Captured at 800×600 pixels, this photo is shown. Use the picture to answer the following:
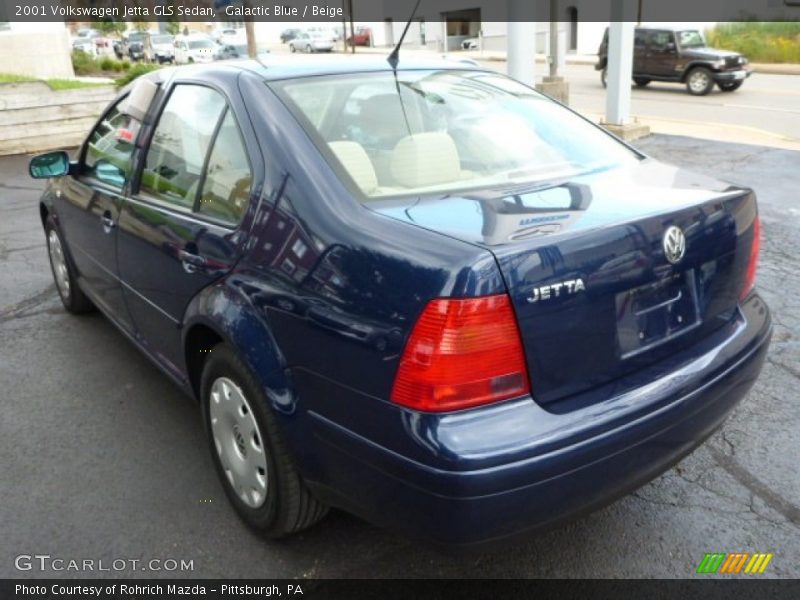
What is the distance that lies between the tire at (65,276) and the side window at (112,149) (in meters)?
0.81

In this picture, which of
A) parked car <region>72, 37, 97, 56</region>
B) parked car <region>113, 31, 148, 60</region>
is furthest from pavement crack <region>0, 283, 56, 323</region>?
parked car <region>113, 31, 148, 60</region>

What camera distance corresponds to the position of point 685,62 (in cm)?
1980

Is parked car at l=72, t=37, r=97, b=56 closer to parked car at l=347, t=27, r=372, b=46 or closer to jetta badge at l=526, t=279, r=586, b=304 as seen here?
jetta badge at l=526, t=279, r=586, b=304

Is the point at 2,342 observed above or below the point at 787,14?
below

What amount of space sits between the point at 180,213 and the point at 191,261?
0.26 m

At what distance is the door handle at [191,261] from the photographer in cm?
263

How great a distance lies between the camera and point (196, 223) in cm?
270

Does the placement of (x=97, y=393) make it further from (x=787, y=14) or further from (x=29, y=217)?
(x=787, y=14)

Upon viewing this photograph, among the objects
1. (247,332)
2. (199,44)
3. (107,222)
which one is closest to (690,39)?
(107,222)

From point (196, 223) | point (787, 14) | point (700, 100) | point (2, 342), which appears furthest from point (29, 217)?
point (787, 14)

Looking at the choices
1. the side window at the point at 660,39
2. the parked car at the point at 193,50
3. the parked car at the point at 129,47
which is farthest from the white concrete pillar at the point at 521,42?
the parked car at the point at 129,47

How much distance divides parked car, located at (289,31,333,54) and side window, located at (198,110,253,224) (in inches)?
1778

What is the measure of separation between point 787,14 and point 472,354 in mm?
40209

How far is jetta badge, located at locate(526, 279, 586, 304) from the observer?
1.88m
